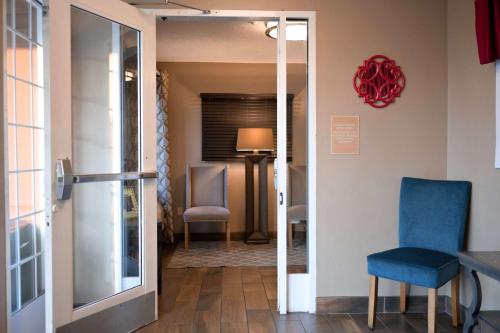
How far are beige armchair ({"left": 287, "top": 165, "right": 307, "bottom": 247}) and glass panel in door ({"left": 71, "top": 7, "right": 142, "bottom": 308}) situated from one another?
1.03 m

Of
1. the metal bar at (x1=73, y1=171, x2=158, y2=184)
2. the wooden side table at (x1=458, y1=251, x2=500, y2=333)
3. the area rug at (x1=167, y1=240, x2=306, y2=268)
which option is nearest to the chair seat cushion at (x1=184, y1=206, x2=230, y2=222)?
the area rug at (x1=167, y1=240, x2=306, y2=268)

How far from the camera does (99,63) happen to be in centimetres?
250

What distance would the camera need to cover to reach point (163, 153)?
16.8 feet

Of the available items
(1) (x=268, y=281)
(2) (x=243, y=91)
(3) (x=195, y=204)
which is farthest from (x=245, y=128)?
(1) (x=268, y=281)

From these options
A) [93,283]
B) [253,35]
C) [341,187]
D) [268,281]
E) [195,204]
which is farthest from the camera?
[195,204]

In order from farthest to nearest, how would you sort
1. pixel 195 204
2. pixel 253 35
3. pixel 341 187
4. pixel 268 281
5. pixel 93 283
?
pixel 195 204 → pixel 253 35 → pixel 268 281 → pixel 341 187 → pixel 93 283

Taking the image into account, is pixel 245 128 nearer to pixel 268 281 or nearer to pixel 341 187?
pixel 268 281

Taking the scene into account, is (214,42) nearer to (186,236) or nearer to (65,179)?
(186,236)

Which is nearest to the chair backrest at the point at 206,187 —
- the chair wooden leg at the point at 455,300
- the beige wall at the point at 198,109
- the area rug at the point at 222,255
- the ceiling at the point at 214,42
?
the beige wall at the point at 198,109

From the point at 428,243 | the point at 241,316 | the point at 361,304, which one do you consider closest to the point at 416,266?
the point at 428,243

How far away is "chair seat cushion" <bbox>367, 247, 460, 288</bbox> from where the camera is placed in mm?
2314

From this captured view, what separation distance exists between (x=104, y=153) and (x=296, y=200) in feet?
4.38

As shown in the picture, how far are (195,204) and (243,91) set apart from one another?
1659 mm

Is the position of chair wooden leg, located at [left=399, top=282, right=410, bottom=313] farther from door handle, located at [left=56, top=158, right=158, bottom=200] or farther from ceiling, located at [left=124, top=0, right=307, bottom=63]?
ceiling, located at [left=124, top=0, right=307, bottom=63]
